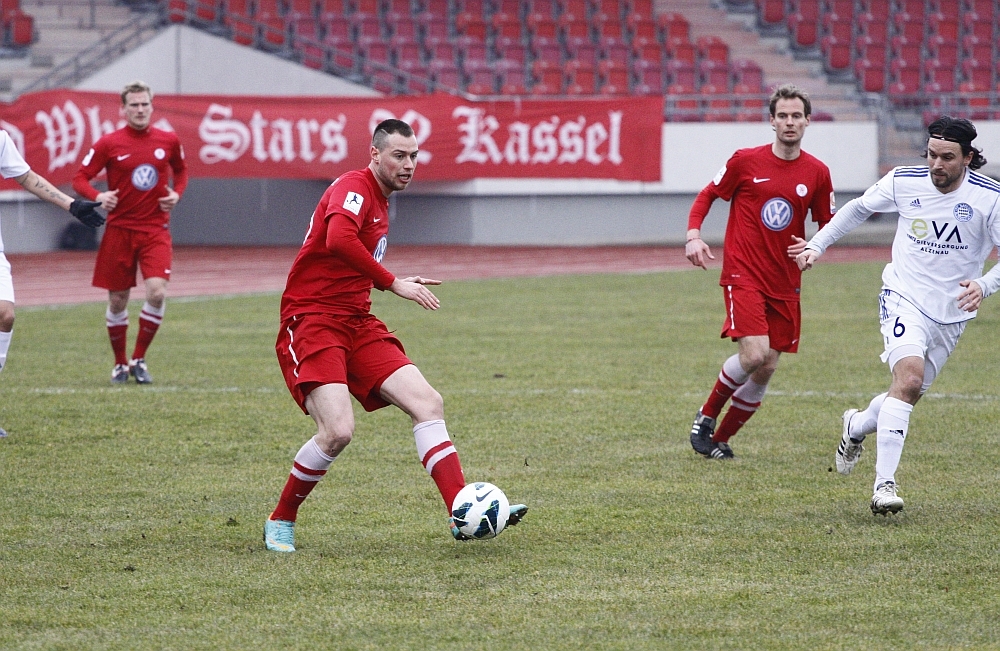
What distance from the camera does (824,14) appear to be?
29.8 meters

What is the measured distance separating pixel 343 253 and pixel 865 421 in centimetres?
290

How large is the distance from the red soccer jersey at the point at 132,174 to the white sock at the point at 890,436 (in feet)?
20.4

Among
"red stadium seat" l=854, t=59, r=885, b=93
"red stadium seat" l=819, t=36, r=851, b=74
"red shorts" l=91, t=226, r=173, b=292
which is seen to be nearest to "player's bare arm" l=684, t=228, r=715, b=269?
"red shorts" l=91, t=226, r=173, b=292

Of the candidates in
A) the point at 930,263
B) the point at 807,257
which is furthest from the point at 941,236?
the point at 807,257

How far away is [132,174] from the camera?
34.0 ft

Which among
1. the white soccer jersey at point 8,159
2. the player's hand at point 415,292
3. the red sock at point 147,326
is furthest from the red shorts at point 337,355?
the red sock at point 147,326

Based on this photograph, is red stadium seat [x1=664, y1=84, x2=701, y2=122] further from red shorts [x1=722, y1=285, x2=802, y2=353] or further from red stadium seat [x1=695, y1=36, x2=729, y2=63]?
red shorts [x1=722, y1=285, x2=802, y2=353]

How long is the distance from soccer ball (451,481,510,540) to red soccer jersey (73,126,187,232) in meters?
5.80

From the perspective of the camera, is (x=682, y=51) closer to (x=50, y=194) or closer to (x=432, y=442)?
(x=50, y=194)

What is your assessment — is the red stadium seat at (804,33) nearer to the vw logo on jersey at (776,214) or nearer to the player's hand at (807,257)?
the vw logo on jersey at (776,214)

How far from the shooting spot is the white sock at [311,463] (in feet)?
18.0

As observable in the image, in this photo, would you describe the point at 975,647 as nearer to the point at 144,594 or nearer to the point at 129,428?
the point at 144,594

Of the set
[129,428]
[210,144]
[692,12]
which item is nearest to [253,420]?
[129,428]

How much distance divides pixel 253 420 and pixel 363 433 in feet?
2.75
